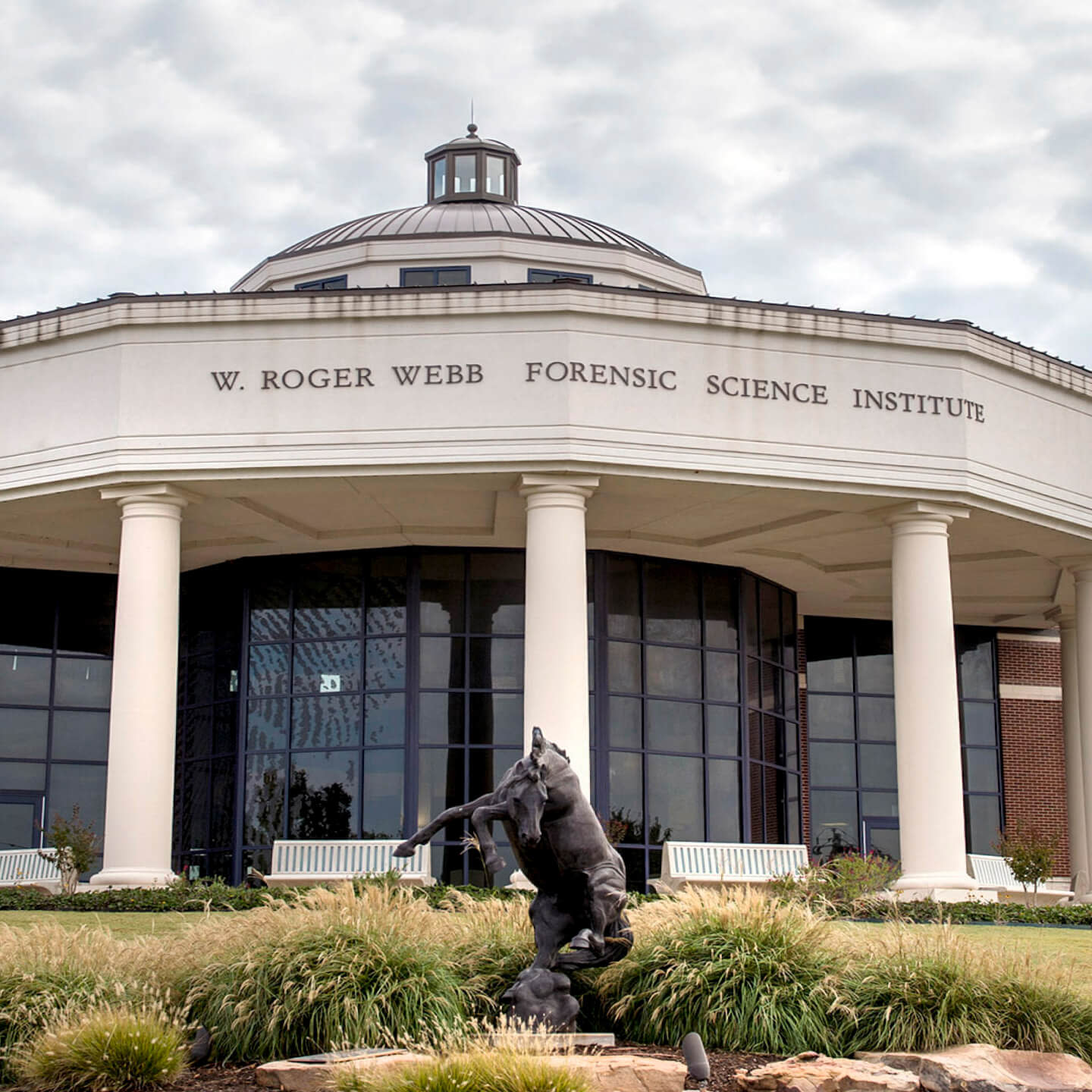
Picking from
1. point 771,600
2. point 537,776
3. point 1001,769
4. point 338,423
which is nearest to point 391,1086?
point 537,776

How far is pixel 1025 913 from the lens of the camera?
70.7ft

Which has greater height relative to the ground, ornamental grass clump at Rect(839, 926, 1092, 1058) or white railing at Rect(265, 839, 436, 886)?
white railing at Rect(265, 839, 436, 886)

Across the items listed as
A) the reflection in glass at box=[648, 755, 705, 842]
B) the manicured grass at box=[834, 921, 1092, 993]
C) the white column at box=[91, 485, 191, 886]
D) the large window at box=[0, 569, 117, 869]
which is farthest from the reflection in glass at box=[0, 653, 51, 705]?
the manicured grass at box=[834, 921, 1092, 993]

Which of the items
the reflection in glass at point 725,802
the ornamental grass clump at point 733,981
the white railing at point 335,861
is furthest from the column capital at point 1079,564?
the ornamental grass clump at point 733,981

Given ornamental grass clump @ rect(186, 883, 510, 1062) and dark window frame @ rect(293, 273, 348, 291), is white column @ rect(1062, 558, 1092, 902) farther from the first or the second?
ornamental grass clump @ rect(186, 883, 510, 1062)

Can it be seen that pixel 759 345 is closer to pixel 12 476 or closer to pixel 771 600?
pixel 771 600

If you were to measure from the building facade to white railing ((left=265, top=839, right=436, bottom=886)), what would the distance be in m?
1.29

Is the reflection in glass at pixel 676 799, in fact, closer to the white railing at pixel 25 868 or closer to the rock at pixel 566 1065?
the white railing at pixel 25 868

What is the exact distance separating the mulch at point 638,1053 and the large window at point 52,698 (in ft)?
60.5

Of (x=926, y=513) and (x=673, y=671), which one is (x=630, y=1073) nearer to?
(x=926, y=513)

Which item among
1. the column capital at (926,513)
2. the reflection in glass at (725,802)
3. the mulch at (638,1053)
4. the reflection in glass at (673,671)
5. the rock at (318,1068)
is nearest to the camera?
the rock at (318,1068)

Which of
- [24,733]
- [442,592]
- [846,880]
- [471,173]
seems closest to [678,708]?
A: [442,592]

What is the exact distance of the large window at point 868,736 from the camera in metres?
31.8

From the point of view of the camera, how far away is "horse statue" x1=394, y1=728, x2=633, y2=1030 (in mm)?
10688
